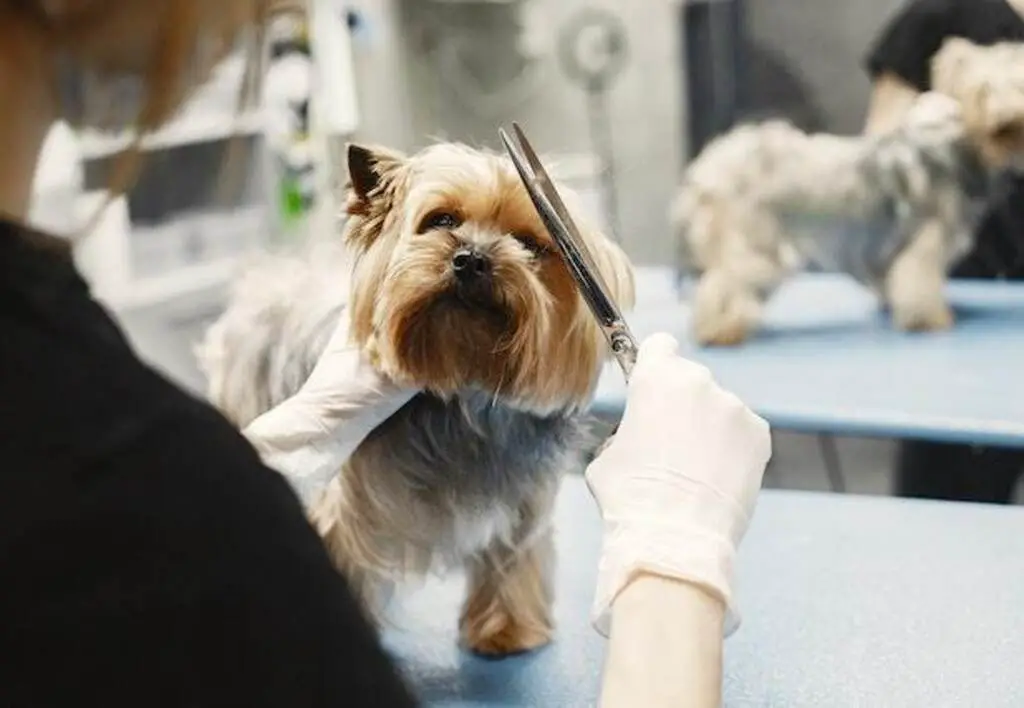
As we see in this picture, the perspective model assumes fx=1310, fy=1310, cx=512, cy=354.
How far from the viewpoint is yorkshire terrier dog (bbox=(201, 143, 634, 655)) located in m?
0.98

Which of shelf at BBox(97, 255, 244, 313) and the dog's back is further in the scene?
shelf at BBox(97, 255, 244, 313)

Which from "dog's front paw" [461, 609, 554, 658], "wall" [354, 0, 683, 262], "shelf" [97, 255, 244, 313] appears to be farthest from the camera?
"wall" [354, 0, 683, 262]

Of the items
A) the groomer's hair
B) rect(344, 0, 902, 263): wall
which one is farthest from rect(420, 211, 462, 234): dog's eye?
rect(344, 0, 902, 263): wall

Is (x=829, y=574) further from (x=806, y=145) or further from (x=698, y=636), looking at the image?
(x=806, y=145)

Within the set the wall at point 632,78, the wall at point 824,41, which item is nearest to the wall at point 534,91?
the wall at point 632,78

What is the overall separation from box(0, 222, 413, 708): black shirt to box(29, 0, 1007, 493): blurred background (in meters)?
1.94

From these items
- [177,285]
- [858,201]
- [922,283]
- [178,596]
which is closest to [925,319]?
[922,283]

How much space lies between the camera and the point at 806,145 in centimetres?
197

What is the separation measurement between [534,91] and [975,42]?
4.16 feet

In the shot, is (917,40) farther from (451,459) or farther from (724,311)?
(451,459)

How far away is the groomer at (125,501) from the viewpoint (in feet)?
1.44

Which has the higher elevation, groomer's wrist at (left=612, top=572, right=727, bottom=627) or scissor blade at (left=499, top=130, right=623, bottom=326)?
scissor blade at (left=499, top=130, right=623, bottom=326)

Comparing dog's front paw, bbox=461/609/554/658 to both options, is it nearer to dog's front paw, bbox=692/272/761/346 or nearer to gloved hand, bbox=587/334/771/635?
gloved hand, bbox=587/334/771/635

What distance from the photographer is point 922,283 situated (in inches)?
77.5
